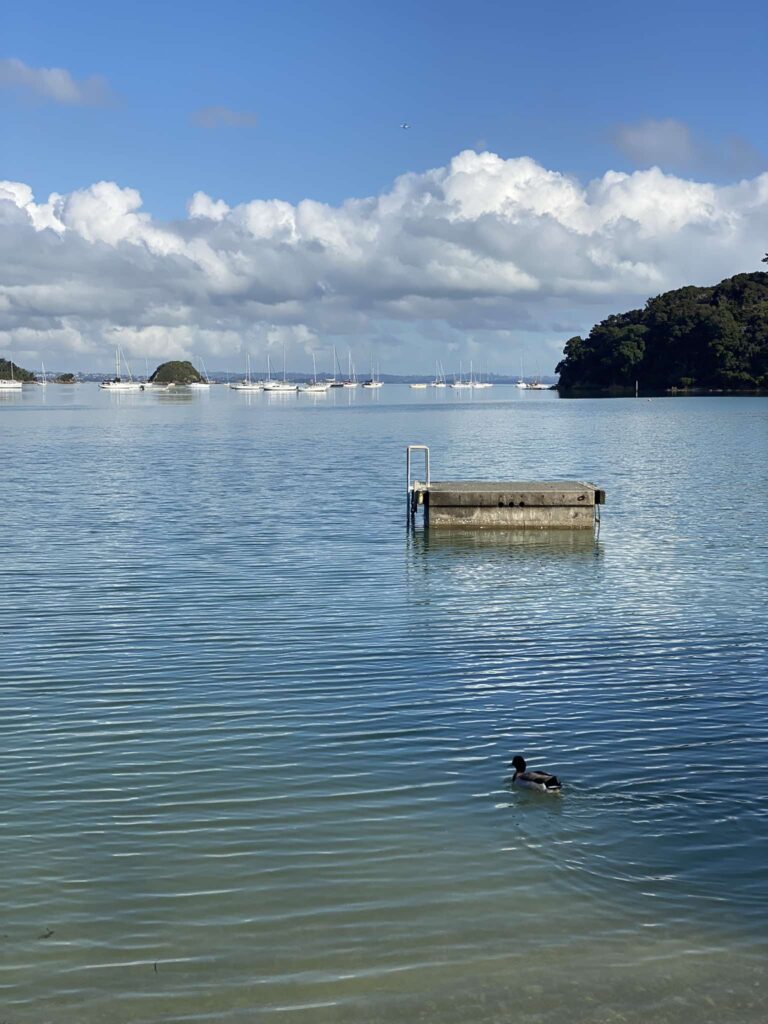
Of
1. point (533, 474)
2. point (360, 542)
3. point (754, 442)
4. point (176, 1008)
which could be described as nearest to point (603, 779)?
point (176, 1008)

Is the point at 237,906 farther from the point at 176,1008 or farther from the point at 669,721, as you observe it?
the point at 669,721

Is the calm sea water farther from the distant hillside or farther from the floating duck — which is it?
the distant hillside

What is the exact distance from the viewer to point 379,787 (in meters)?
11.4

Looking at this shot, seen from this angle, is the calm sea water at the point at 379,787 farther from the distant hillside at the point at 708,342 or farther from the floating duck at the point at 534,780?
the distant hillside at the point at 708,342

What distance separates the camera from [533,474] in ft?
166

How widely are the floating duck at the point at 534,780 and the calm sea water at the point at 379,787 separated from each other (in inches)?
5.0

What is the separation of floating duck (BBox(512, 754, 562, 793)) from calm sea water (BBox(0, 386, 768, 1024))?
5.0 inches

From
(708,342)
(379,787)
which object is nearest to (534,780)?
(379,787)

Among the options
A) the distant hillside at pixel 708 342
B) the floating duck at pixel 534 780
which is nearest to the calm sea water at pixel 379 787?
the floating duck at pixel 534 780

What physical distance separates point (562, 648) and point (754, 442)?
5917 centimetres

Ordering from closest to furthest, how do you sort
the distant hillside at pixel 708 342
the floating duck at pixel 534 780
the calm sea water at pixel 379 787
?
the calm sea water at pixel 379 787, the floating duck at pixel 534 780, the distant hillside at pixel 708 342

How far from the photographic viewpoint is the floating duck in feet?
36.1

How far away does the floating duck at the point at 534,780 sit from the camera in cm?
1099

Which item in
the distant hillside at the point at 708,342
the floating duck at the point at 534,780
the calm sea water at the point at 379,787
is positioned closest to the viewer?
the calm sea water at the point at 379,787
